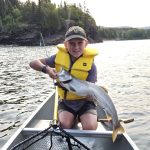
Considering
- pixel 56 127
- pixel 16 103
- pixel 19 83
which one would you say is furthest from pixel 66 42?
pixel 19 83

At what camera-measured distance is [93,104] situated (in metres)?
7.88

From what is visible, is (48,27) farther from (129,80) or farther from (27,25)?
(129,80)

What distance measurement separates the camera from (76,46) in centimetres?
762

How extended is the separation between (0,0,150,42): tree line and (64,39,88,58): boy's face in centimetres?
9882

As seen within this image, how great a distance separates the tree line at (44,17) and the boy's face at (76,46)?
98822mm

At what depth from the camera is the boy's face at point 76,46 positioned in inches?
297

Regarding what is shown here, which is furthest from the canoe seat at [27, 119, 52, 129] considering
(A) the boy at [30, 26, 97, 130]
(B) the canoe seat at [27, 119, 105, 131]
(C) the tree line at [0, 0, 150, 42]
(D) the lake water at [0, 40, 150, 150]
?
(C) the tree line at [0, 0, 150, 42]

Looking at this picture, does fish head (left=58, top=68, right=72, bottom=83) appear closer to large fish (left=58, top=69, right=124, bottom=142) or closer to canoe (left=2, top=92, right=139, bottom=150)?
large fish (left=58, top=69, right=124, bottom=142)

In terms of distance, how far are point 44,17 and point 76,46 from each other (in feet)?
368

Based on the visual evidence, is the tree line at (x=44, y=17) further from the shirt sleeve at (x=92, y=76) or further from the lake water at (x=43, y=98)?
the shirt sleeve at (x=92, y=76)

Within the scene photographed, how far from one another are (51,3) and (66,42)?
127478 millimetres

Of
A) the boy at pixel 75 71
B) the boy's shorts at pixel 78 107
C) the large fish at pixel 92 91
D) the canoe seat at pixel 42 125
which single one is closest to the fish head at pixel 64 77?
the large fish at pixel 92 91

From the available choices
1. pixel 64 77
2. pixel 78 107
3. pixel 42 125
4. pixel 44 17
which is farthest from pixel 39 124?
pixel 44 17

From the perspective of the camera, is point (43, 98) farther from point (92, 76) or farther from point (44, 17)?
point (44, 17)
